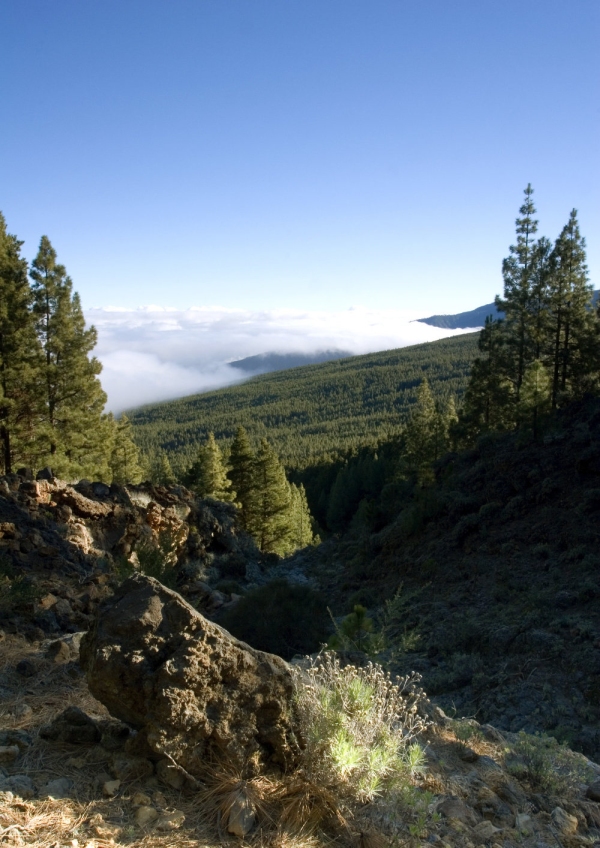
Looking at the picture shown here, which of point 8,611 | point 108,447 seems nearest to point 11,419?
point 108,447

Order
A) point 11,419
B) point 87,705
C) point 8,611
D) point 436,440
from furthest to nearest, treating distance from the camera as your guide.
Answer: point 436,440 → point 11,419 → point 8,611 → point 87,705

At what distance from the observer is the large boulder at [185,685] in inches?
113

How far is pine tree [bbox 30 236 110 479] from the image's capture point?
18703mm

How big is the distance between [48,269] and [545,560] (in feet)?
56.5

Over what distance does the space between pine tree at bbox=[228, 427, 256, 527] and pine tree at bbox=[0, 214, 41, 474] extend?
15.3 metres

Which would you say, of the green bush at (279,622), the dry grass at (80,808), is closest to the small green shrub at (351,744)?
the dry grass at (80,808)

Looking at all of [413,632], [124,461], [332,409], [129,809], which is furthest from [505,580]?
[332,409]

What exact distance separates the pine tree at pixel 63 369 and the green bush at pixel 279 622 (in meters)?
11.0

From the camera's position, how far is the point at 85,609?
7734 millimetres

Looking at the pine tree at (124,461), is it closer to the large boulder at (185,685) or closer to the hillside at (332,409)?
the large boulder at (185,685)

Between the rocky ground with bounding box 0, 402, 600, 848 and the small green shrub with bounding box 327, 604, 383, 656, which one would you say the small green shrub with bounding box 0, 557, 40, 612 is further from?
the small green shrub with bounding box 327, 604, 383, 656

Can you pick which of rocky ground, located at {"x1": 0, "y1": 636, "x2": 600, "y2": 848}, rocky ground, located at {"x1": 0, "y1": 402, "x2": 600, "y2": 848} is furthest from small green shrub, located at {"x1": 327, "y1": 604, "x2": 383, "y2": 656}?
rocky ground, located at {"x1": 0, "y1": 636, "x2": 600, "y2": 848}

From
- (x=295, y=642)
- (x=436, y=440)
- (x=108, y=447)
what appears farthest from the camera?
(x=436, y=440)

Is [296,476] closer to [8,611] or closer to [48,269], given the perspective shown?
[48,269]
